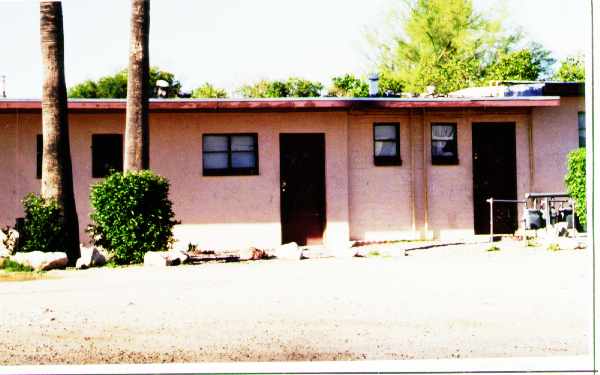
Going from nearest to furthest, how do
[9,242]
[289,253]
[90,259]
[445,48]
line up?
1. [90,259]
2. [289,253]
3. [9,242]
4. [445,48]

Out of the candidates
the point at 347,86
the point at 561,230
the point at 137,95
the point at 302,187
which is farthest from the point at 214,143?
the point at 347,86

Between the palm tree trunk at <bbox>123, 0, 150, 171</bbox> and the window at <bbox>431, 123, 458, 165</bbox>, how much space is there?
6.37 metres

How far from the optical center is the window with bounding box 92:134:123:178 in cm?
1902

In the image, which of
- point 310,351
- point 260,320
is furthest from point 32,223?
point 310,351

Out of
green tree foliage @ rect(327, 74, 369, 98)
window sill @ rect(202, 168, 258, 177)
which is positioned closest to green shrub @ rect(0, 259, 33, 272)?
window sill @ rect(202, 168, 258, 177)

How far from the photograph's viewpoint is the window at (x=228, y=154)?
63.0 ft

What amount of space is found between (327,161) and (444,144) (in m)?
2.60

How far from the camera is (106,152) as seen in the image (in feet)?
62.5

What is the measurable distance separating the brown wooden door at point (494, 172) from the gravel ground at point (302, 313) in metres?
6.48

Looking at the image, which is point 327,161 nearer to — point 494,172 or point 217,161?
point 217,161

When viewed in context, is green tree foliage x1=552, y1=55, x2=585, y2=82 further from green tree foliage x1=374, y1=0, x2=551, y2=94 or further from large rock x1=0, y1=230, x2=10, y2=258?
large rock x1=0, y1=230, x2=10, y2=258

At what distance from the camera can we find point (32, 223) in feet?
48.5

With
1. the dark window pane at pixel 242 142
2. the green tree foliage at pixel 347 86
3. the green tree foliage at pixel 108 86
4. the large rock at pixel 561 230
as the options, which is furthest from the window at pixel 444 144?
the green tree foliage at pixel 108 86

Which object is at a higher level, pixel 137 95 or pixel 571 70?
pixel 571 70
